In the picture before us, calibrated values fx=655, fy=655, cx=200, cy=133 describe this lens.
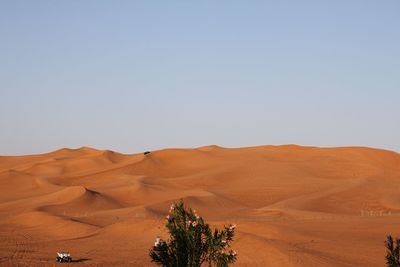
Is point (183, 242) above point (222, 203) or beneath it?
beneath

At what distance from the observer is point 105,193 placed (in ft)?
153

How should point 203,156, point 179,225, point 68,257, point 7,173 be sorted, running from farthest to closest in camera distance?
1. point 203,156
2. point 7,173
3. point 68,257
4. point 179,225

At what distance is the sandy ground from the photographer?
69.2ft

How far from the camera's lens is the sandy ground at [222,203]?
2108 cm

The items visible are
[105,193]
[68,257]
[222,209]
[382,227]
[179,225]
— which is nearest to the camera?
[179,225]

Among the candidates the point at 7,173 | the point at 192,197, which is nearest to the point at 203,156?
the point at 7,173

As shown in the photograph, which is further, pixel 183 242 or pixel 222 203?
pixel 222 203

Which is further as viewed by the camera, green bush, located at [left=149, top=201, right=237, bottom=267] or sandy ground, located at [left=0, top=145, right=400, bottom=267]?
sandy ground, located at [left=0, top=145, right=400, bottom=267]

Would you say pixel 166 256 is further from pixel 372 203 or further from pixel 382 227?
pixel 372 203

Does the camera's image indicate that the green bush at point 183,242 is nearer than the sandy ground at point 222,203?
Yes

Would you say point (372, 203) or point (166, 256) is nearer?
point (166, 256)

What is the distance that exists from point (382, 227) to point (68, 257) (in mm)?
13049

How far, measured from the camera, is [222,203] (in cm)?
4175

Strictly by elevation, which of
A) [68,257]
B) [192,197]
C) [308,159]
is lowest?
[68,257]
